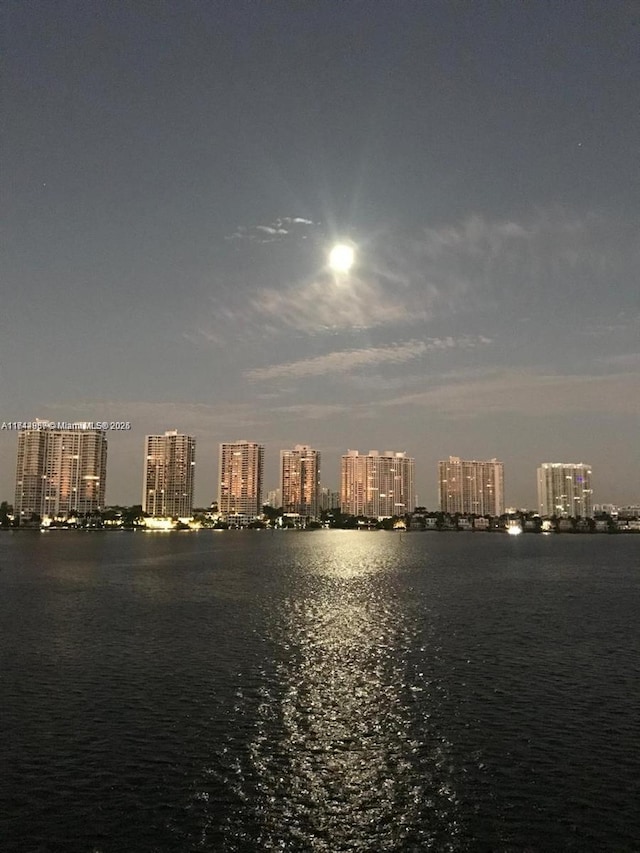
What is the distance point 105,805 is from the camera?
2705 cm

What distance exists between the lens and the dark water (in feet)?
83.5

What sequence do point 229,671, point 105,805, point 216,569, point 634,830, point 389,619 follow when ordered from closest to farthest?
point 634,830 → point 105,805 → point 229,671 → point 389,619 → point 216,569

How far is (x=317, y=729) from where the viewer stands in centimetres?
3641

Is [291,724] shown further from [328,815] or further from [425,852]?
[425,852]

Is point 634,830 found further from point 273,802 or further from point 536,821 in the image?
point 273,802

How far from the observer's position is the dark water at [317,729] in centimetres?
2545

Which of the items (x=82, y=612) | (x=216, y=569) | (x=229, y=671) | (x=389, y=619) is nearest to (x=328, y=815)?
(x=229, y=671)

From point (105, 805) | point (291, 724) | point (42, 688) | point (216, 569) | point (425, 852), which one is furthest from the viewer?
point (216, 569)

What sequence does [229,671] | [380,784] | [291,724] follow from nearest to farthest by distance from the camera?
[380,784], [291,724], [229,671]

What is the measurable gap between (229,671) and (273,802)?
22381 millimetres

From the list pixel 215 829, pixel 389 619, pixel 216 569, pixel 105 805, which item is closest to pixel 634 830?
pixel 215 829

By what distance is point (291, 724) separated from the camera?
37062mm

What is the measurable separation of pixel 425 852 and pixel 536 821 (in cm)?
550

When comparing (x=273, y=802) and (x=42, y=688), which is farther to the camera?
(x=42, y=688)
